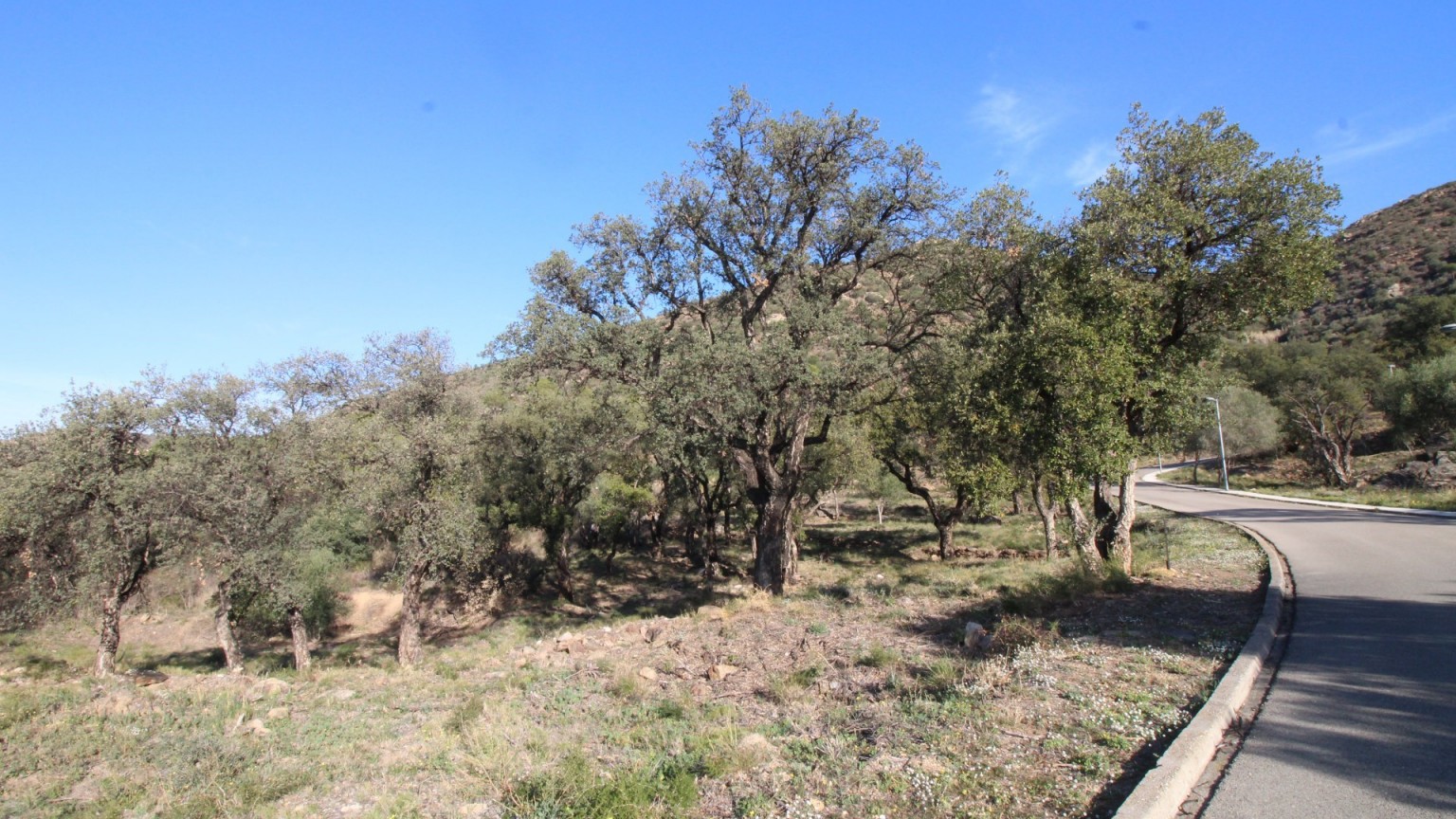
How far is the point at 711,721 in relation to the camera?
7125 millimetres

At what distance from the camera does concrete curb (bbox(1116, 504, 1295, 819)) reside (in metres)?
4.32

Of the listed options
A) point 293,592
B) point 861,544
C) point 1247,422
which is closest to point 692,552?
point 861,544

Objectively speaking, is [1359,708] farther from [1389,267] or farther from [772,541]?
[1389,267]

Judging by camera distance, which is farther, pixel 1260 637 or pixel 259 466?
pixel 259 466

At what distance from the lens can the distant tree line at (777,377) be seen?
12320 millimetres

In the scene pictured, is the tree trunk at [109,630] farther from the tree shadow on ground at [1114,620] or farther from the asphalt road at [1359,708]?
the asphalt road at [1359,708]

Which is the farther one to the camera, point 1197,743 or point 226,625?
point 226,625

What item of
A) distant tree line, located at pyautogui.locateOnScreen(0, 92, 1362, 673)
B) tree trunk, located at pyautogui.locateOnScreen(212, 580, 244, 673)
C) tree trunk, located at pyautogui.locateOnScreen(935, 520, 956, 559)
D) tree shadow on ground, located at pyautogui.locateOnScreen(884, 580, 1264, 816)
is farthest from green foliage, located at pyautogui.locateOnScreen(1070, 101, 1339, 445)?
tree trunk, located at pyautogui.locateOnScreen(212, 580, 244, 673)

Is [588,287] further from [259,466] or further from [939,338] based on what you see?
[259,466]

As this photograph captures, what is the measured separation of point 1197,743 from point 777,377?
10.6m

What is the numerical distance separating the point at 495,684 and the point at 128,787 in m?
4.24

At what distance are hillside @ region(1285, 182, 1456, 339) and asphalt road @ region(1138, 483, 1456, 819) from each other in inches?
2585

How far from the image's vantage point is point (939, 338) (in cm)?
1703

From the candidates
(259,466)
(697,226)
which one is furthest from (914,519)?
(259,466)
